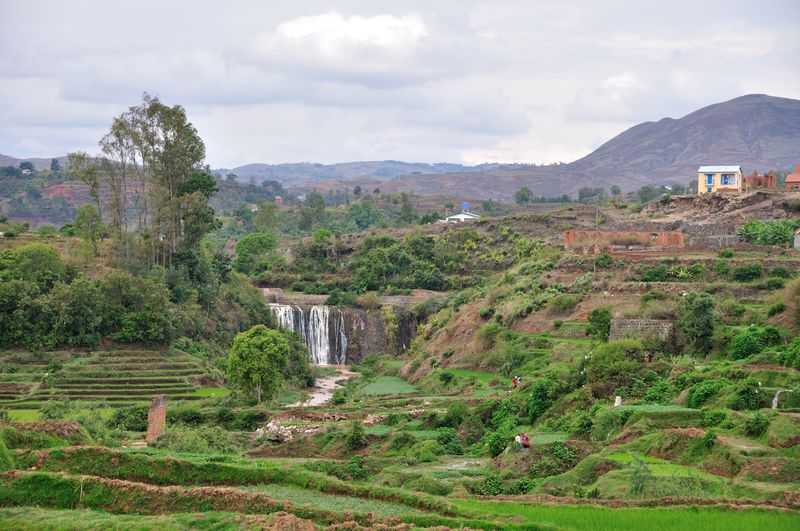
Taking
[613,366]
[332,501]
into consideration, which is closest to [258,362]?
[613,366]

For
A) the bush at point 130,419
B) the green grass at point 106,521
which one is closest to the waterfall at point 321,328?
the bush at point 130,419

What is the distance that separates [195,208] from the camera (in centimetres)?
5666

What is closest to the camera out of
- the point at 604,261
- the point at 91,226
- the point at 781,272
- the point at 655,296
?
the point at 655,296

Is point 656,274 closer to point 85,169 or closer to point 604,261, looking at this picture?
point 604,261

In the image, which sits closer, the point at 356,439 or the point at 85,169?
the point at 356,439

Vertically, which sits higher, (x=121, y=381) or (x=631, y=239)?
(x=631, y=239)

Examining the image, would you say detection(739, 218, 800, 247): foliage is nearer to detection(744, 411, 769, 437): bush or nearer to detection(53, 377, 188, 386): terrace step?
detection(53, 377, 188, 386): terrace step

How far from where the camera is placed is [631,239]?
52.5m

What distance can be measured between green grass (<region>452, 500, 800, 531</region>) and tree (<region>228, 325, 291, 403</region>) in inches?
943

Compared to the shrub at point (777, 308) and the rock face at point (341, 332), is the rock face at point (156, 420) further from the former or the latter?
the rock face at point (341, 332)

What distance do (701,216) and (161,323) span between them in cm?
3083

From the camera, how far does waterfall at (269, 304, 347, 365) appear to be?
6388cm

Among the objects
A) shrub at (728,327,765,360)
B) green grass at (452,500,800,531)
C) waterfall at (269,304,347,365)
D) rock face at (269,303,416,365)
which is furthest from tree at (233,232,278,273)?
green grass at (452,500,800,531)

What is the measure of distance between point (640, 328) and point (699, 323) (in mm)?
2089
